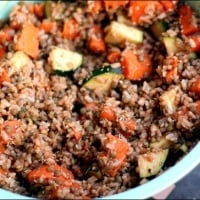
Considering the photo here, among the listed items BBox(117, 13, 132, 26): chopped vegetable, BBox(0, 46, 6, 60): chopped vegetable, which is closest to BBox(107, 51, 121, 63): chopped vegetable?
BBox(117, 13, 132, 26): chopped vegetable

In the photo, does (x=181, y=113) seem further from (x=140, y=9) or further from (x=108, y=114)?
(x=140, y=9)

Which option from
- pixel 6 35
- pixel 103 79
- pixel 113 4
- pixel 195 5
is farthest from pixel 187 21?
pixel 6 35

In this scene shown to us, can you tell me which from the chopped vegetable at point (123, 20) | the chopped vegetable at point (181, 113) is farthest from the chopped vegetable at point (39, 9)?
the chopped vegetable at point (181, 113)

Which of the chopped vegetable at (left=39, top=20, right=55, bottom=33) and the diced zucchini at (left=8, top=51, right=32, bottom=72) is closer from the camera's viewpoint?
the diced zucchini at (left=8, top=51, right=32, bottom=72)

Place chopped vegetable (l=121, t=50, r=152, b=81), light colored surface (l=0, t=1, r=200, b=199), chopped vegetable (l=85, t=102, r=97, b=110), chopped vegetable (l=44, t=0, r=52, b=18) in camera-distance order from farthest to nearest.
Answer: chopped vegetable (l=44, t=0, r=52, b=18) → chopped vegetable (l=121, t=50, r=152, b=81) → chopped vegetable (l=85, t=102, r=97, b=110) → light colored surface (l=0, t=1, r=200, b=199)

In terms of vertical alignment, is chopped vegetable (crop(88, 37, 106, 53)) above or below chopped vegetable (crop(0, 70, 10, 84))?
below

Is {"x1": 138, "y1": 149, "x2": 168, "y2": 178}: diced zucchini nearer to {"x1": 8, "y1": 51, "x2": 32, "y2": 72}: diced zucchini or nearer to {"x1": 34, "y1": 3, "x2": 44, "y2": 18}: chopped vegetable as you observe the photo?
{"x1": 8, "y1": 51, "x2": 32, "y2": 72}: diced zucchini

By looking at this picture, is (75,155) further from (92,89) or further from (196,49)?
(196,49)
